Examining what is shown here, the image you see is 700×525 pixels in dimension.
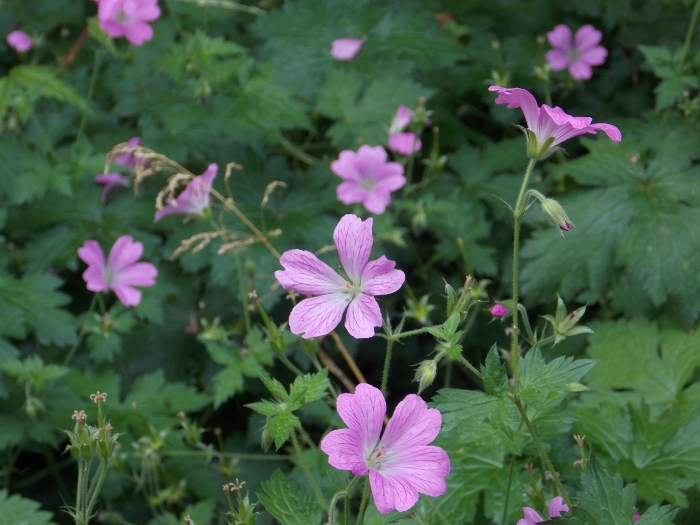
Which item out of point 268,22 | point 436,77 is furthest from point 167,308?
point 436,77

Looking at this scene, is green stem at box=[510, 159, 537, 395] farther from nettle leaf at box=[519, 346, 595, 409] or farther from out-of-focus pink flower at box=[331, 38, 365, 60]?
out-of-focus pink flower at box=[331, 38, 365, 60]

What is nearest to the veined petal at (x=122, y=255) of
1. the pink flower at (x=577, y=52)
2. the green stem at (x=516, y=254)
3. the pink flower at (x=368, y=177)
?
the pink flower at (x=368, y=177)

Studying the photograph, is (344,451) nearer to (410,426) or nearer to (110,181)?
(410,426)

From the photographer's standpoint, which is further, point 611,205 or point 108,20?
point 108,20

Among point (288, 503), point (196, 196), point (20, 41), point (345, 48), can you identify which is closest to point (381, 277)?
point (288, 503)

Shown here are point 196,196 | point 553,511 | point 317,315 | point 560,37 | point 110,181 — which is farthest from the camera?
point 560,37

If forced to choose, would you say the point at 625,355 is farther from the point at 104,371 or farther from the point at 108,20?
the point at 108,20

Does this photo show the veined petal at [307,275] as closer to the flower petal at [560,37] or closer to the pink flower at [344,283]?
the pink flower at [344,283]
